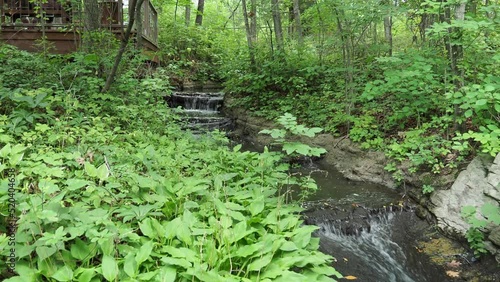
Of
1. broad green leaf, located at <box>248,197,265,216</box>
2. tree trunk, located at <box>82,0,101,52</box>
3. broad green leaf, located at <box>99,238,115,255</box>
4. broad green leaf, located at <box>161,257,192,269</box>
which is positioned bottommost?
broad green leaf, located at <box>161,257,192,269</box>

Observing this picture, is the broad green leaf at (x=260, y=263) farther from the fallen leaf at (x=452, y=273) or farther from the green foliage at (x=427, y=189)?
the green foliage at (x=427, y=189)

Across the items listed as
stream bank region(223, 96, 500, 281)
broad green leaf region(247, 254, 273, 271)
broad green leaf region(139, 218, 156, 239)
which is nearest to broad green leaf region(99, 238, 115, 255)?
broad green leaf region(139, 218, 156, 239)

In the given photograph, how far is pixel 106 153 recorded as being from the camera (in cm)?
345

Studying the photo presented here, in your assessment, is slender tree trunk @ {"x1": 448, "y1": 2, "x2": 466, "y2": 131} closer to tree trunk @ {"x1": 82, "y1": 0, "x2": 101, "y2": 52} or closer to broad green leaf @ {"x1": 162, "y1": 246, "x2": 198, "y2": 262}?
broad green leaf @ {"x1": 162, "y1": 246, "x2": 198, "y2": 262}

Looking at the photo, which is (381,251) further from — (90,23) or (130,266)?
(90,23)

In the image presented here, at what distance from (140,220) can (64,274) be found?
66cm

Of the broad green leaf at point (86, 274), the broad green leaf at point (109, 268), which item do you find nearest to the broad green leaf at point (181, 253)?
the broad green leaf at point (109, 268)

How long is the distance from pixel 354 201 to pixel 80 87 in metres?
4.64

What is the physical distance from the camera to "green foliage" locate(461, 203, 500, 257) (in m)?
3.96

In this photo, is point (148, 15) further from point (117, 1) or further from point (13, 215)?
point (13, 215)

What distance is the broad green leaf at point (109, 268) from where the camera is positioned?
1.88m

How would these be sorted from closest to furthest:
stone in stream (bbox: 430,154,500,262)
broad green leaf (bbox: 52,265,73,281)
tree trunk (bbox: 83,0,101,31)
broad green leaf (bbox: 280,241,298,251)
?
broad green leaf (bbox: 52,265,73,281), broad green leaf (bbox: 280,241,298,251), stone in stream (bbox: 430,154,500,262), tree trunk (bbox: 83,0,101,31)

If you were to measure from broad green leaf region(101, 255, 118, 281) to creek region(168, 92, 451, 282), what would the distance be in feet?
7.30

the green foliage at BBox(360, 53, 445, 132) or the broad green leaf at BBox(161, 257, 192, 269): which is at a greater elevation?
the green foliage at BBox(360, 53, 445, 132)
